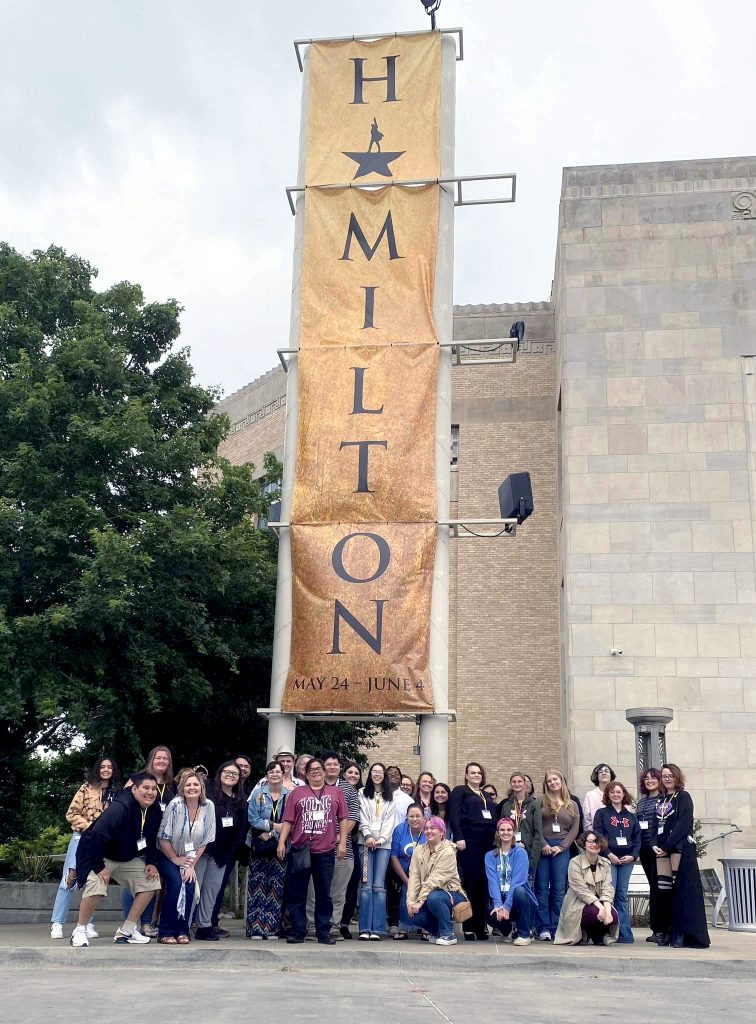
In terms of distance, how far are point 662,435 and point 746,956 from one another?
1474 centimetres

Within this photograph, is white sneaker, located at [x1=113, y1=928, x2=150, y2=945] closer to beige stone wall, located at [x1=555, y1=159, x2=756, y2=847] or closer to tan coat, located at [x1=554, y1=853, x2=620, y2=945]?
tan coat, located at [x1=554, y1=853, x2=620, y2=945]

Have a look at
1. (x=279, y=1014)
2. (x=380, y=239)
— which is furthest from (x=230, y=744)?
(x=279, y=1014)

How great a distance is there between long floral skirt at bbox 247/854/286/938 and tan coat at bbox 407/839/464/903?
1.39 metres

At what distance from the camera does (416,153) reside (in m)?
17.9

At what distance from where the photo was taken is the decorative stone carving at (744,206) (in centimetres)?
2503

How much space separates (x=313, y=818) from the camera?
1170 centimetres

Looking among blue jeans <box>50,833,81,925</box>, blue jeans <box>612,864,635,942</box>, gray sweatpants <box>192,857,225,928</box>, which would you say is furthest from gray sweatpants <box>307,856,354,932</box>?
blue jeans <box>612,864,635,942</box>

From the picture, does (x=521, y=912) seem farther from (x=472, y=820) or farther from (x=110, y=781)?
(x=110, y=781)

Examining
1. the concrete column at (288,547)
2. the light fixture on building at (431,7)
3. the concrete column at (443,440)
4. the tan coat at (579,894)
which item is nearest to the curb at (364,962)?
the tan coat at (579,894)

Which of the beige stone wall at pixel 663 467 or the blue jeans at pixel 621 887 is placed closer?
the blue jeans at pixel 621 887

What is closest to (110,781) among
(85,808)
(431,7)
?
(85,808)

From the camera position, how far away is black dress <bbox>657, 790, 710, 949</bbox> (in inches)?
464

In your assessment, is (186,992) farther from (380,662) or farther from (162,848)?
(380,662)

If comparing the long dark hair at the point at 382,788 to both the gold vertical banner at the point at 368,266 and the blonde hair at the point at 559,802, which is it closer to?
the blonde hair at the point at 559,802
